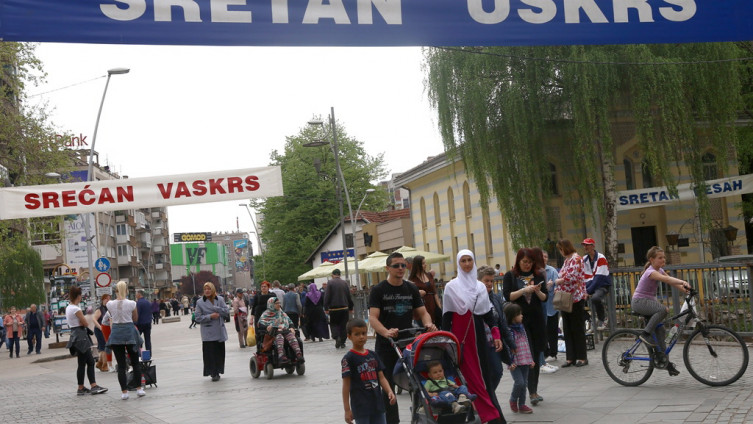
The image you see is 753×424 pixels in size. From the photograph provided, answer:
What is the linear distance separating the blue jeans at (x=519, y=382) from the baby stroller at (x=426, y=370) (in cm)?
222

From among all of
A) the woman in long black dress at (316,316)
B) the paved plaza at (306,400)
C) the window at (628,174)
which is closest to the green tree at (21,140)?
the woman in long black dress at (316,316)

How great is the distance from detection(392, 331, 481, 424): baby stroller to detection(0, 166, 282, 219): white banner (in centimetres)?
389

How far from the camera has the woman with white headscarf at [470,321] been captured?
884cm

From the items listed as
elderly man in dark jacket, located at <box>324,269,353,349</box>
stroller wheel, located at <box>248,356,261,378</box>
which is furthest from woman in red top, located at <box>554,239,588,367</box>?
elderly man in dark jacket, located at <box>324,269,353,349</box>

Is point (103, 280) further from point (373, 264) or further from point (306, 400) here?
point (306, 400)

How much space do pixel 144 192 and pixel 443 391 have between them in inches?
198

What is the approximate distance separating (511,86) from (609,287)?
11.2 metres

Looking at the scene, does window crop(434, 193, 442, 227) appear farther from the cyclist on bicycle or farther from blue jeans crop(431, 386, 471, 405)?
blue jeans crop(431, 386, 471, 405)

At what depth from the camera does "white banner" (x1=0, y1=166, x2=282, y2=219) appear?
1078cm

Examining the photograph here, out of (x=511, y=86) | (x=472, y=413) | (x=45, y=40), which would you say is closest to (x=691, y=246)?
(x=511, y=86)

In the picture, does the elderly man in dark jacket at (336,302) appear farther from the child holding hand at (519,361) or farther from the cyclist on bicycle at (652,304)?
the child holding hand at (519,361)

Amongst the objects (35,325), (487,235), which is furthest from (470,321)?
(487,235)

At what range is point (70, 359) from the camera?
108 feet

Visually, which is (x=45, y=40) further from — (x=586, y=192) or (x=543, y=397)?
(x=586, y=192)
